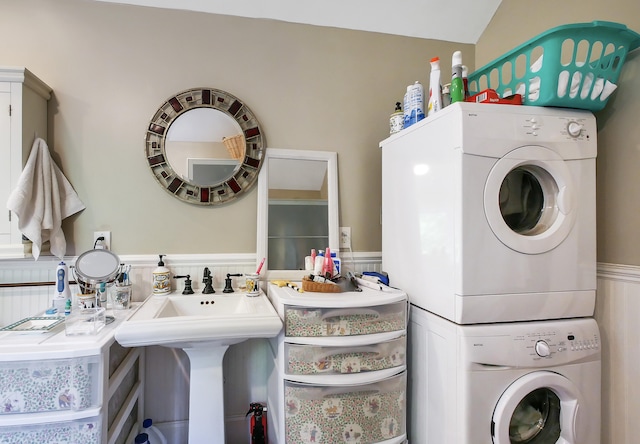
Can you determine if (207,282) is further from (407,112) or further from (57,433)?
(407,112)

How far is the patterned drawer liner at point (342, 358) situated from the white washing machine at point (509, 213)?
0.28 meters

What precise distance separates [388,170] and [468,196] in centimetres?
66

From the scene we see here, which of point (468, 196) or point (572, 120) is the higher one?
point (572, 120)

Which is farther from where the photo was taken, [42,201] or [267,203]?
[267,203]

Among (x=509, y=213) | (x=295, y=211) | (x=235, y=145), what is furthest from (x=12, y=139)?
(x=509, y=213)

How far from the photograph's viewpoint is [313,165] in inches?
81.8

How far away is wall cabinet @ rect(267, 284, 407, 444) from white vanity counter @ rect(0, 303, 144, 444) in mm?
673

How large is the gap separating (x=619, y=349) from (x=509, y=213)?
0.73 m

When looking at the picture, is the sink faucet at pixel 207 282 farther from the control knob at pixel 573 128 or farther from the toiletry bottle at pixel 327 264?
Answer: the control knob at pixel 573 128

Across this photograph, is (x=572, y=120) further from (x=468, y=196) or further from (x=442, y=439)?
(x=442, y=439)

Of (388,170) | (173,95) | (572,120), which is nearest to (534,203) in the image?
(572,120)

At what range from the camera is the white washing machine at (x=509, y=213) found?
131 centimetres

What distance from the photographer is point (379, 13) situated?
2.10 m

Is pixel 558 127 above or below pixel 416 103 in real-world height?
below
